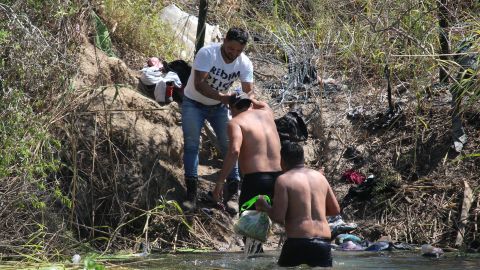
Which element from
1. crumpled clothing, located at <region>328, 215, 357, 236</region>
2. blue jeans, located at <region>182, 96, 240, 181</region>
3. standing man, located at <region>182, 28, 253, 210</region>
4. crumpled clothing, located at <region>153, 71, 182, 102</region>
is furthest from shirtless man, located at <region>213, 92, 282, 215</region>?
crumpled clothing, located at <region>153, 71, 182, 102</region>

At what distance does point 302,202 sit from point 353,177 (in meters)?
3.93

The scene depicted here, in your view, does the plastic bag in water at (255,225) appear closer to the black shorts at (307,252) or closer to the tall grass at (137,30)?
the black shorts at (307,252)

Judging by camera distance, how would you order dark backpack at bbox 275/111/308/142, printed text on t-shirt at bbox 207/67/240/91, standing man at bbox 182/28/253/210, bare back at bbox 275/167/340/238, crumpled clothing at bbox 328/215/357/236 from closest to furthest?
bare back at bbox 275/167/340/238 → standing man at bbox 182/28/253/210 → printed text on t-shirt at bbox 207/67/240/91 → crumpled clothing at bbox 328/215/357/236 → dark backpack at bbox 275/111/308/142

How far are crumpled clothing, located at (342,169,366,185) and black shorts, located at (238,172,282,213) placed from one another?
284 centimetres

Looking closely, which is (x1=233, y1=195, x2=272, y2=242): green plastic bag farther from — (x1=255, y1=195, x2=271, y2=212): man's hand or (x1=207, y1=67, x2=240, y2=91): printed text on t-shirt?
(x1=207, y1=67, x2=240, y2=91): printed text on t-shirt

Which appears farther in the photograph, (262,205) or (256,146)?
(256,146)

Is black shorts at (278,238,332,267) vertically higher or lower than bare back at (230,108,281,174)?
lower

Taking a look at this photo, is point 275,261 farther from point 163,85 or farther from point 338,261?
point 163,85

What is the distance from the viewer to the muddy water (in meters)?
8.33

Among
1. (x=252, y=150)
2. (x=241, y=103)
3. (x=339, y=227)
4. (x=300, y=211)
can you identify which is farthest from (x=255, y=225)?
(x=339, y=227)

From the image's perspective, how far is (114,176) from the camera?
9672 millimetres

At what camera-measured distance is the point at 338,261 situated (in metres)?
8.73

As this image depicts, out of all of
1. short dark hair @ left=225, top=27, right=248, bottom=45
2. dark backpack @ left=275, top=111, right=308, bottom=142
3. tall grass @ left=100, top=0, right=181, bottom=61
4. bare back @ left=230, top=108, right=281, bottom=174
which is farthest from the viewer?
tall grass @ left=100, top=0, right=181, bottom=61

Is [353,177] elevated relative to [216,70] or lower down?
lower down
